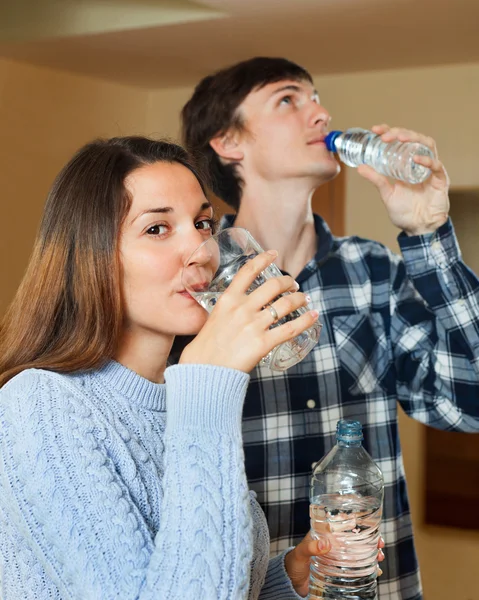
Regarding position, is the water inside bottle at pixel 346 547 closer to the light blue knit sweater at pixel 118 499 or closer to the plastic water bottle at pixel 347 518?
the plastic water bottle at pixel 347 518

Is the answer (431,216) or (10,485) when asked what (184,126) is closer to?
(431,216)

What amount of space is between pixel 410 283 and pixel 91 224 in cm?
91

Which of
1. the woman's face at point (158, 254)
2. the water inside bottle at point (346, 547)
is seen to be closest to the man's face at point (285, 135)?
the woman's face at point (158, 254)

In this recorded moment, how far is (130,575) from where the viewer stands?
2.66ft

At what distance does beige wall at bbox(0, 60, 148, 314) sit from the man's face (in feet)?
5.10

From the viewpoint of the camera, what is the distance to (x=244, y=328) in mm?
898

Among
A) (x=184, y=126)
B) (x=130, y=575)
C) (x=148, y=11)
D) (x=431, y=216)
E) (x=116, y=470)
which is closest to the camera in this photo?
(x=130, y=575)

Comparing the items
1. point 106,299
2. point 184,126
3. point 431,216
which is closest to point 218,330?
point 106,299

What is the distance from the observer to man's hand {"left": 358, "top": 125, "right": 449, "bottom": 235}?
1.59 m

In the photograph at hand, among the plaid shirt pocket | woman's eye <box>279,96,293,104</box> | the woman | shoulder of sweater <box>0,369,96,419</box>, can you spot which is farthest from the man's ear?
shoulder of sweater <box>0,369,96,419</box>

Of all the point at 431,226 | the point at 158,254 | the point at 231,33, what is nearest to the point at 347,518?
the point at 158,254

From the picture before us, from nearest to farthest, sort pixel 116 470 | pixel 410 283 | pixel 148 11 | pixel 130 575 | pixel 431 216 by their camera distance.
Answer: pixel 130 575 → pixel 116 470 → pixel 431 216 → pixel 410 283 → pixel 148 11

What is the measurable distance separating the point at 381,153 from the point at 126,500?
1053 mm

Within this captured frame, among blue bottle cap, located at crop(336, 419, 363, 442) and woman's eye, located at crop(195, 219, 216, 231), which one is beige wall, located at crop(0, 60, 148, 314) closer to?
woman's eye, located at crop(195, 219, 216, 231)
